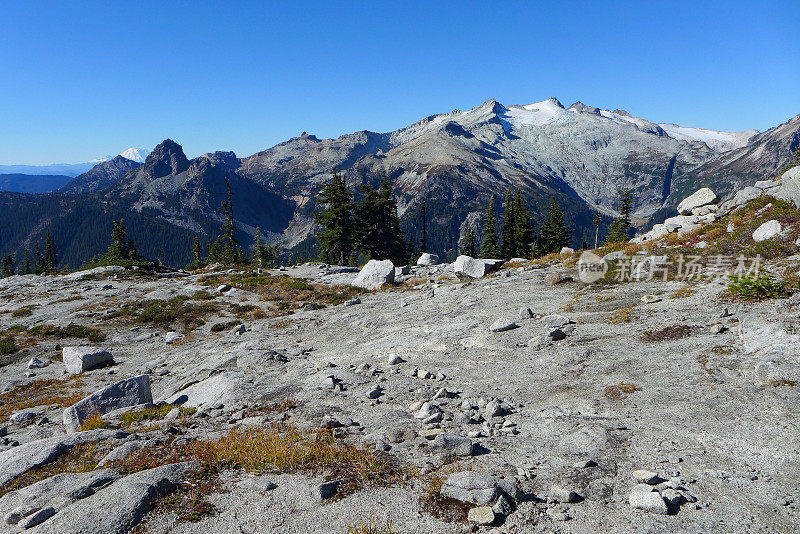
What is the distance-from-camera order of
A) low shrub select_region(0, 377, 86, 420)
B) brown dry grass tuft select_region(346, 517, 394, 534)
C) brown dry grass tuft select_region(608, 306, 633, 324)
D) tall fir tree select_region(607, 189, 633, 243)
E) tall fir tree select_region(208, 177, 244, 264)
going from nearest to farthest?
brown dry grass tuft select_region(346, 517, 394, 534), low shrub select_region(0, 377, 86, 420), brown dry grass tuft select_region(608, 306, 633, 324), tall fir tree select_region(208, 177, 244, 264), tall fir tree select_region(607, 189, 633, 243)

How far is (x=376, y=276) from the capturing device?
33094 millimetres

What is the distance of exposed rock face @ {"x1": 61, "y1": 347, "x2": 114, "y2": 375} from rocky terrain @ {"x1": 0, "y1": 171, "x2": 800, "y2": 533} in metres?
0.08

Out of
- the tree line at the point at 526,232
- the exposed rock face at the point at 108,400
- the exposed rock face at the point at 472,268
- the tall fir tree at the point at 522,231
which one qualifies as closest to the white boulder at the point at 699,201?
the exposed rock face at the point at 472,268

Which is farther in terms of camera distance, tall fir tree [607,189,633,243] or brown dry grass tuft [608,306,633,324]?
tall fir tree [607,189,633,243]

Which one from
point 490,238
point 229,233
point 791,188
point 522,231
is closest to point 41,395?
point 791,188

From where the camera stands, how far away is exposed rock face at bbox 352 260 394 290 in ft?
107

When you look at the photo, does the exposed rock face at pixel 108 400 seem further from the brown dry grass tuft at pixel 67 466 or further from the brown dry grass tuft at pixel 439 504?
the brown dry grass tuft at pixel 439 504

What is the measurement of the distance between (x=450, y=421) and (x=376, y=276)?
2476 cm

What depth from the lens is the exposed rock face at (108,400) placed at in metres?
10.5

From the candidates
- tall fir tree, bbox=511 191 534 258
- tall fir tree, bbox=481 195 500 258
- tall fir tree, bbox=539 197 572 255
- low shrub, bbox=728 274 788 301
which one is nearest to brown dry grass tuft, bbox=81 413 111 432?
low shrub, bbox=728 274 788 301

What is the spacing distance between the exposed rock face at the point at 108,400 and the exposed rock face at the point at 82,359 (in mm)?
8039

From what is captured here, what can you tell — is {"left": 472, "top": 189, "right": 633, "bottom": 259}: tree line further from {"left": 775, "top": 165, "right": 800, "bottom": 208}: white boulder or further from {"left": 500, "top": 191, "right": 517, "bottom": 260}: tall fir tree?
{"left": 775, "top": 165, "right": 800, "bottom": 208}: white boulder

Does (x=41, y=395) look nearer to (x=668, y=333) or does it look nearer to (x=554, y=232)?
(x=668, y=333)

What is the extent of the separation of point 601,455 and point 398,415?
167 inches
